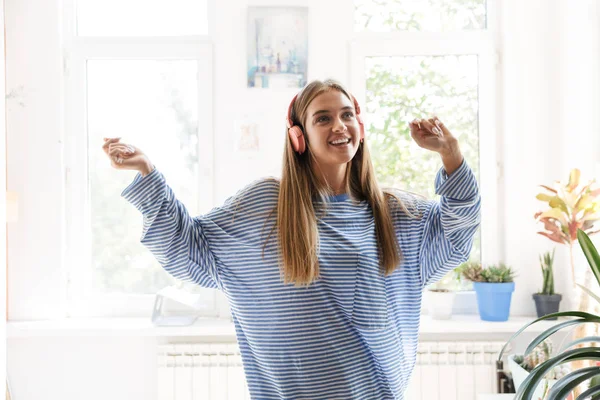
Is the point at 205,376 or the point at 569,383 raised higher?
the point at 569,383

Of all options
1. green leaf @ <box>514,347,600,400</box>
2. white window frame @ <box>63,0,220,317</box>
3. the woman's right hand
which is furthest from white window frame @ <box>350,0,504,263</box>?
green leaf @ <box>514,347,600,400</box>

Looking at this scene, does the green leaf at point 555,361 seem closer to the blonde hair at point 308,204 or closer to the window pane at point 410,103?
the blonde hair at point 308,204

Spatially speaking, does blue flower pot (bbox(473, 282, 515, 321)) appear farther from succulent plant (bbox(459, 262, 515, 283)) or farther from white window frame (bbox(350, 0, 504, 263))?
white window frame (bbox(350, 0, 504, 263))

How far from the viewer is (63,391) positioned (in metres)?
2.62

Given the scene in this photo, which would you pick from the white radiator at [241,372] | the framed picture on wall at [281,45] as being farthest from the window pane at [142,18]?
the white radiator at [241,372]

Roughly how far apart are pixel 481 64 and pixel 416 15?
366 mm

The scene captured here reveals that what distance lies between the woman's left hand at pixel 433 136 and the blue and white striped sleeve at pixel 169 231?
543 millimetres

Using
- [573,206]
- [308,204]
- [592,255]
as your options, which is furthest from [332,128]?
[573,206]

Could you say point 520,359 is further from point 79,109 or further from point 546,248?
point 79,109

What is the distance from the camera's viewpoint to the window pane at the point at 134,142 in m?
2.73

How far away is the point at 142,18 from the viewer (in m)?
2.74

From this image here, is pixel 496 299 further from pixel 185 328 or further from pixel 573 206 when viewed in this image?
pixel 185 328

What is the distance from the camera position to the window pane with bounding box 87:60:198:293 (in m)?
2.73

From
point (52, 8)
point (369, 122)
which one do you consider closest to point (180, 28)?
point (52, 8)
